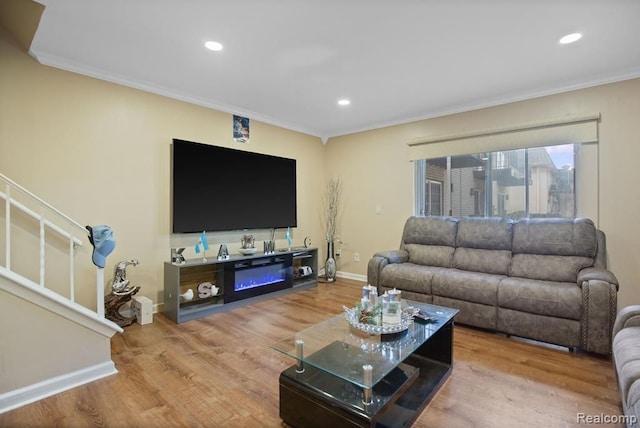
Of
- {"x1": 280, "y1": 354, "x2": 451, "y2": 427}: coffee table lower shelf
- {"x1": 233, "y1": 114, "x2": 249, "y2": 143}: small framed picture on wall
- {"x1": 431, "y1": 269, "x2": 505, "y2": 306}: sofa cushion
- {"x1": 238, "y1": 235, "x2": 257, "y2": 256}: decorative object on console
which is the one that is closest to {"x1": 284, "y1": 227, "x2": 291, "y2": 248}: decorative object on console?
{"x1": 238, "y1": 235, "x2": 257, "y2": 256}: decorative object on console

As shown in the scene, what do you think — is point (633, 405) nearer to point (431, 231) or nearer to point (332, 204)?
point (431, 231)

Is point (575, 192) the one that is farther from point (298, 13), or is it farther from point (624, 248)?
point (298, 13)

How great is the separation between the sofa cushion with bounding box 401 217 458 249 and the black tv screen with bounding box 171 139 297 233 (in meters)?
1.70

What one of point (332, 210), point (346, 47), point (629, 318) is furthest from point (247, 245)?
point (629, 318)

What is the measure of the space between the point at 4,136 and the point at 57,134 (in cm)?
34

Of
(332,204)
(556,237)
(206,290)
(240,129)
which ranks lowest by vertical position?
(206,290)

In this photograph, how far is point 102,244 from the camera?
228 centimetres

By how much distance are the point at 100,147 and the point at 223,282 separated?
5.98ft

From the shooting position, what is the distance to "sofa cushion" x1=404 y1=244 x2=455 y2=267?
3.62 m

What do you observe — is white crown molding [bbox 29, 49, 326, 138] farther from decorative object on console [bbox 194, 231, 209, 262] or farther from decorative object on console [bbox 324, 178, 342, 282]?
decorative object on console [bbox 194, 231, 209, 262]

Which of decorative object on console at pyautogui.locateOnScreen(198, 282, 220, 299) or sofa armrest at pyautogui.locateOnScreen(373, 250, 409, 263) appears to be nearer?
decorative object on console at pyautogui.locateOnScreen(198, 282, 220, 299)

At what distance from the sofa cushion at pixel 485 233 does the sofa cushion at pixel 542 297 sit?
22.5 inches

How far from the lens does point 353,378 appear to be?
1.43m

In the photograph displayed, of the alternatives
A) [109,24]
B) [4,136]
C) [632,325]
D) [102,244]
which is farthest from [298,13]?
[632,325]
